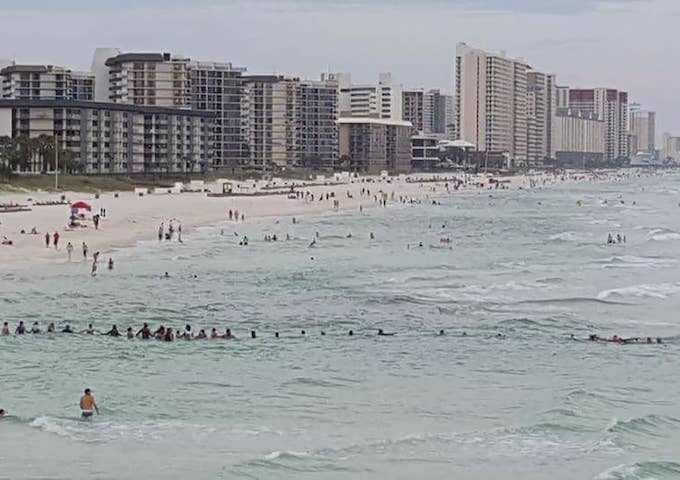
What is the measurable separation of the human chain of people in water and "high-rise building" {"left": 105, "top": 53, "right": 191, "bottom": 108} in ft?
367

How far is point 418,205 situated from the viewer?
362ft

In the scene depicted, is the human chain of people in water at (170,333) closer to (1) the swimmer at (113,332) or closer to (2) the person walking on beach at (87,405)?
(1) the swimmer at (113,332)

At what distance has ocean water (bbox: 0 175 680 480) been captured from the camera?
19297mm

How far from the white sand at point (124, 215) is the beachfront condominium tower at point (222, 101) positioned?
30.3 m

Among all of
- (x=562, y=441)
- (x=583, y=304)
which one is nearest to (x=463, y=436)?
(x=562, y=441)

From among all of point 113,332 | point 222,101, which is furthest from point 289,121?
point 113,332

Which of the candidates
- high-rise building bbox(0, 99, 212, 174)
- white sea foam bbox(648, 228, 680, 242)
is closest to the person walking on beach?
white sea foam bbox(648, 228, 680, 242)

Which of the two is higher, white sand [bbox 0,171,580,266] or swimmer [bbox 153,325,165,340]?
white sand [bbox 0,171,580,266]

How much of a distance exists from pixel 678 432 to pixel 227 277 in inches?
988

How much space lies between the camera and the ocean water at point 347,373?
1930 cm

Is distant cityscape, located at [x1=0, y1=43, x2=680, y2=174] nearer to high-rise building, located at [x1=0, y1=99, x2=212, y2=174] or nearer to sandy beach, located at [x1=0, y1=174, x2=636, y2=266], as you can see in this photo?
high-rise building, located at [x1=0, y1=99, x2=212, y2=174]

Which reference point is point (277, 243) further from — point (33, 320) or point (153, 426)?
point (153, 426)

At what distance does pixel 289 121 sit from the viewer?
172 m

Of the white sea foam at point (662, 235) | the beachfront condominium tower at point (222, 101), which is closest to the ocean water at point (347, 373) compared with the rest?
the white sea foam at point (662, 235)
